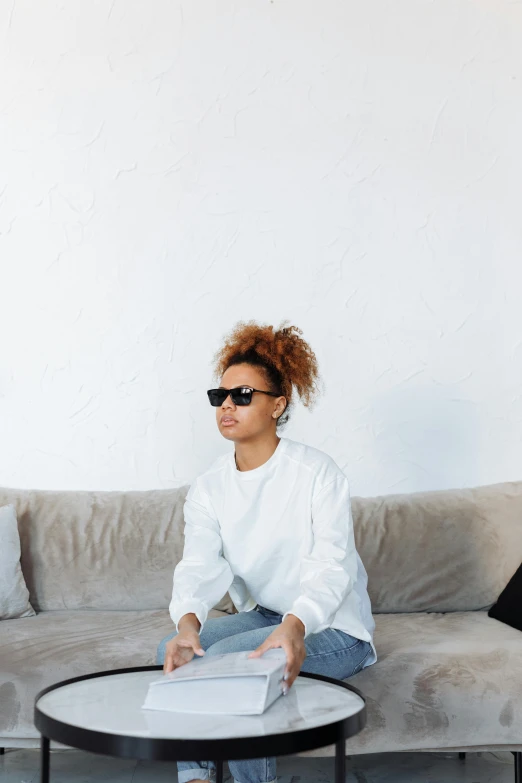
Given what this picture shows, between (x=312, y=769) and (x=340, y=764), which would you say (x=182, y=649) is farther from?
(x=312, y=769)

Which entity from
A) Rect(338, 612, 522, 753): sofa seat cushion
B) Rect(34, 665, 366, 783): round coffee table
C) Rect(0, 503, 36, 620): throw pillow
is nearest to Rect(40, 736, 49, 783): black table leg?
Rect(34, 665, 366, 783): round coffee table

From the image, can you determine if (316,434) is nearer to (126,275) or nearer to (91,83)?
(126,275)

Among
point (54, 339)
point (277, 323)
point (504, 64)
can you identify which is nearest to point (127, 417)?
point (54, 339)

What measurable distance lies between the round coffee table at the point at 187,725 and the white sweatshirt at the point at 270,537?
40 centimetres

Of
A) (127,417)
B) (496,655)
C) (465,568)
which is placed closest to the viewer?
(496,655)

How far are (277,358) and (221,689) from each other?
911mm

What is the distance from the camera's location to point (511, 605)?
2.29m

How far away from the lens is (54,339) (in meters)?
2.85

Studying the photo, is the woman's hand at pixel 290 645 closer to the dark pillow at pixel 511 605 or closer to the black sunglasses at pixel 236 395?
the black sunglasses at pixel 236 395

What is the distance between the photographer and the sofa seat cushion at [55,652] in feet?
6.22

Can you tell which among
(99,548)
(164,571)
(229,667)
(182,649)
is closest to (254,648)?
(182,649)

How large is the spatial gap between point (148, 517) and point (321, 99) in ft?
5.04

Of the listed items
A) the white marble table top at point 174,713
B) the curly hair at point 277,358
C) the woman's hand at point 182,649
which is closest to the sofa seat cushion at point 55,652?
the woman's hand at point 182,649

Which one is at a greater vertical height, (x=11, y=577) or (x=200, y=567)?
(x=200, y=567)
